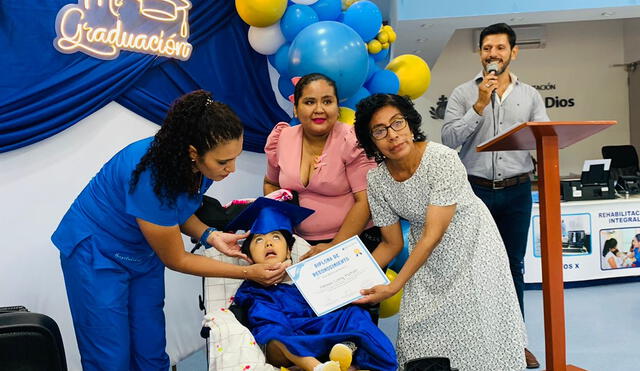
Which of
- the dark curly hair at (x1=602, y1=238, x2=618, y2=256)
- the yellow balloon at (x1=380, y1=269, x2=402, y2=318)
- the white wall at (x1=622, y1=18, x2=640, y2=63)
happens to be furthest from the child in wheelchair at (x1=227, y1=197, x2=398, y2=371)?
the white wall at (x1=622, y1=18, x2=640, y2=63)

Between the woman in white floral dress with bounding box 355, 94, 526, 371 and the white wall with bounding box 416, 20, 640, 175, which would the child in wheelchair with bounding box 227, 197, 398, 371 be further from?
the white wall with bounding box 416, 20, 640, 175

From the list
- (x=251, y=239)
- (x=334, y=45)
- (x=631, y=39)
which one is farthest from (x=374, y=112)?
(x=631, y=39)

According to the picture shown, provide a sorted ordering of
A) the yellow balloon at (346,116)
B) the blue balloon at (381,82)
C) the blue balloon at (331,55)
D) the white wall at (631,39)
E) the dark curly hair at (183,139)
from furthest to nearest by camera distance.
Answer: the white wall at (631,39)
the blue balloon at (381,82)
the yellow balloon at (346,116)
the blue balloon at (331,55)
the dark curly hair at (183,139)

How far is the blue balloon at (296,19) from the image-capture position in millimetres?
3346

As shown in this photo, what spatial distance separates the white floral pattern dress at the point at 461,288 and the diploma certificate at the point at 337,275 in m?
0.22

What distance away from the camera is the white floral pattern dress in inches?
82.0

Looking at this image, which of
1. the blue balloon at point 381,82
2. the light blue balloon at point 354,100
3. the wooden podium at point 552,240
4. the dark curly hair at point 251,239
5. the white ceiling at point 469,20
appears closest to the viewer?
the wooden podium at point 552,240

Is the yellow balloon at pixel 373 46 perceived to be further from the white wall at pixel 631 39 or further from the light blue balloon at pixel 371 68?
the white wall at pixel 631 39

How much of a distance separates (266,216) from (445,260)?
721 millimetres

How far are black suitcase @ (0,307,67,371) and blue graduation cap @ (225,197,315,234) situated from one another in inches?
31.2

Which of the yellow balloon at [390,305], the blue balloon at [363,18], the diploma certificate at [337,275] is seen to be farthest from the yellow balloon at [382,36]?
the diploma certificate at [337,275]

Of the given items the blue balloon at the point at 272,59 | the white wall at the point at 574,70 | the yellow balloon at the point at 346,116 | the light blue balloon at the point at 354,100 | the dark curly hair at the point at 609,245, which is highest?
the white wall at the point at 574,70

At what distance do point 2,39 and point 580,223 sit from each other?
451 centimetres

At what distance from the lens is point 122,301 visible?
2.08 metres
